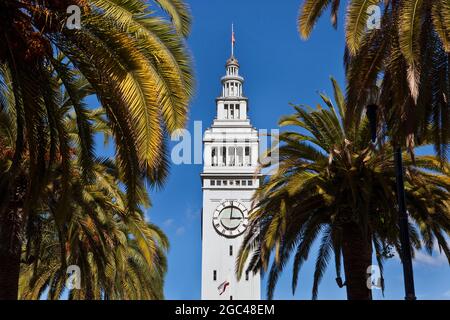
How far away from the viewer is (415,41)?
13.6 meters

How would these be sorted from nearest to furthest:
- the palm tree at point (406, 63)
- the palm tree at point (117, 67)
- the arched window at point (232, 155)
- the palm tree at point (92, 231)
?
the palm tree at point (117, 67), the palm tree at point (406, 63), the palm tree at point (92, 231), the arched window at point (232, 155)

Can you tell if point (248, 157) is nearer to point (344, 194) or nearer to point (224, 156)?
point (224, 156)

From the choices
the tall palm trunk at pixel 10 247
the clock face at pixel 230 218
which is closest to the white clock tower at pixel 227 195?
the clock face at pixel 230 218

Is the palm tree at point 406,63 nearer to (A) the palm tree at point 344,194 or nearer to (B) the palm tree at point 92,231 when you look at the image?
(A) the palm tree at point 344,194

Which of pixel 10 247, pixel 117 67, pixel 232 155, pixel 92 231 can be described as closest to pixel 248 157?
pixel 232 155

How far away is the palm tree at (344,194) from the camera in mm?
20078

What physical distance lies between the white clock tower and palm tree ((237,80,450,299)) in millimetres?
50604

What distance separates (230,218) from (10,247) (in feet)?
187

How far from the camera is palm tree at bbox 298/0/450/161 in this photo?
1358 cm

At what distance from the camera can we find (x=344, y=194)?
2067cm

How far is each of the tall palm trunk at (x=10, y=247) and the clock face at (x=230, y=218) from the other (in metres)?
55.1

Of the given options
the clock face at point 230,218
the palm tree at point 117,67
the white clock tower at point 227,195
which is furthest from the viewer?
the clock face at point 230,218

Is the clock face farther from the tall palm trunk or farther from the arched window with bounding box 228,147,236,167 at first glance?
the tall palm trunk
